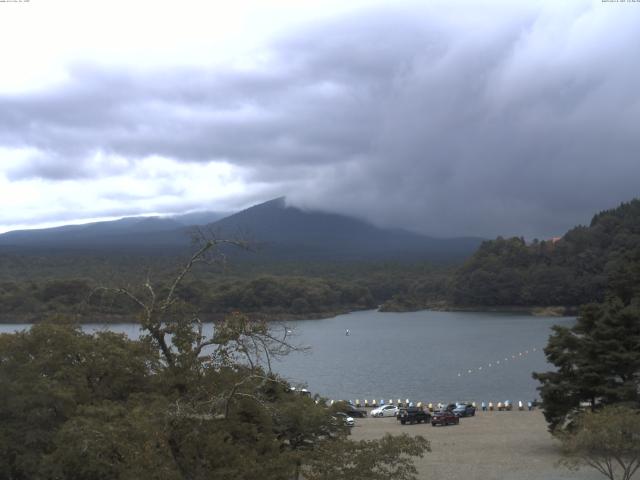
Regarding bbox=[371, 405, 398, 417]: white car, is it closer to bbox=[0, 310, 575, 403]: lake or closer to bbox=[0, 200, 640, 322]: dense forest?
bbox=[0, 310, 575, 403]: lake

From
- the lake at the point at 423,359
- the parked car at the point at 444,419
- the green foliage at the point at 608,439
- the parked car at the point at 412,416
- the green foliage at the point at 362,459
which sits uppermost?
the green foliage at the point at 362,459

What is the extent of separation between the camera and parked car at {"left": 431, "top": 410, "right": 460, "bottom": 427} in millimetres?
29984

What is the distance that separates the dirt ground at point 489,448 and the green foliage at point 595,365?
4.78 ft

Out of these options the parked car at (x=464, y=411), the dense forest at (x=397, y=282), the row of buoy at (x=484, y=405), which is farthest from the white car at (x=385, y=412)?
the dense forest at (x=397, y=282)

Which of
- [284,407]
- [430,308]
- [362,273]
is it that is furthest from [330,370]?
[362,273]

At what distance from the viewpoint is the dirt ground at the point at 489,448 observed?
65.0 ft

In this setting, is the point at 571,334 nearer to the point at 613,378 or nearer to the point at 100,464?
the point at 613,378

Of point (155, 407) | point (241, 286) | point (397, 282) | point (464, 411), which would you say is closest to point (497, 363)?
point (464, 411)

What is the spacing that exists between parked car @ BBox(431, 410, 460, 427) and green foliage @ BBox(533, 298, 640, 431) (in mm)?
7170

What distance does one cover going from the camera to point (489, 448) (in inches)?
933

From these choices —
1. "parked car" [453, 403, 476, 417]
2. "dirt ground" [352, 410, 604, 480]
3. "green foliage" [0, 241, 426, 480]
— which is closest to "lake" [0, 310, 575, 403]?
"dirt ground" [352, 410, 604, 480]

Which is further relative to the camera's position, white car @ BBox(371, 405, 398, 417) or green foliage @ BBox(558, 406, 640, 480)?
white car @ BBox(371, 405, 398, 417)

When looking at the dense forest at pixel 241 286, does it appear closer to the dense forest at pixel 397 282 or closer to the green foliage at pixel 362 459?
the dense forest at pixel 397 282

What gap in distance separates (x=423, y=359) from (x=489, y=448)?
1417 inches
